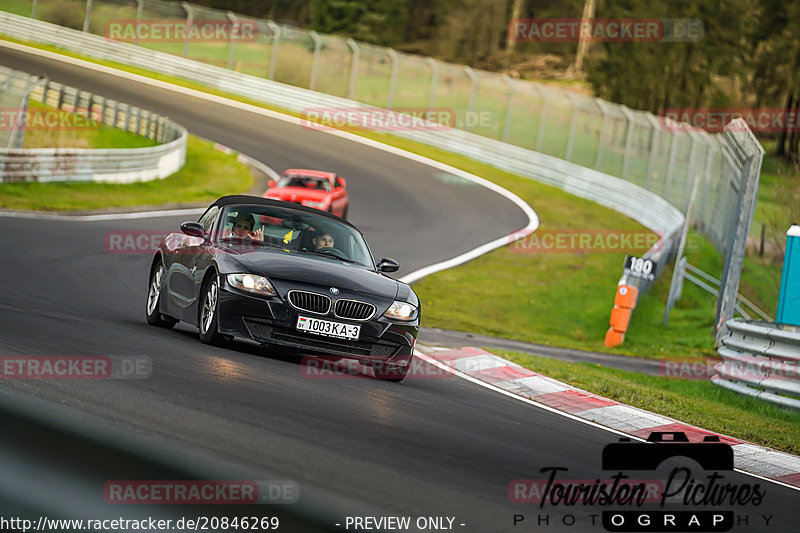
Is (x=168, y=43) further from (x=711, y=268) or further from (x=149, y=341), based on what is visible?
(x=149, y=341)

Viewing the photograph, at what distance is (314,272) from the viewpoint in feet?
30.3

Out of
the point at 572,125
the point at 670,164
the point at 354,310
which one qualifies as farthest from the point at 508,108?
the point at 354,310

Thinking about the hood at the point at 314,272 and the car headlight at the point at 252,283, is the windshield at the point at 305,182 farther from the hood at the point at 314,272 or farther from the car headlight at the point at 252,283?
the car headlight at the point at 252,283

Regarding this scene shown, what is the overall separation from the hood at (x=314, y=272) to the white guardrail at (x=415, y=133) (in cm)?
1702

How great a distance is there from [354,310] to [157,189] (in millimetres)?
20811

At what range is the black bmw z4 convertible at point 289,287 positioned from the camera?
8.91 m

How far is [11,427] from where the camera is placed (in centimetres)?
397

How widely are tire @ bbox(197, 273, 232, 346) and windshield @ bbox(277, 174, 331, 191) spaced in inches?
596

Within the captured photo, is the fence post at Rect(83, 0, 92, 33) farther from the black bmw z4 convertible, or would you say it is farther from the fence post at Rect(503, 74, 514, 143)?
the black bmw z4 convertible

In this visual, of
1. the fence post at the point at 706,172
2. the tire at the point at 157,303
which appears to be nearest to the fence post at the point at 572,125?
the fence post at the point at 706,172

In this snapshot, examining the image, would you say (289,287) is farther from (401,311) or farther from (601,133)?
(601,133)

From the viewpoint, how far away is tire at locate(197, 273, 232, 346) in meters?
9.14

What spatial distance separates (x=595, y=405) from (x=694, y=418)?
3.62ft

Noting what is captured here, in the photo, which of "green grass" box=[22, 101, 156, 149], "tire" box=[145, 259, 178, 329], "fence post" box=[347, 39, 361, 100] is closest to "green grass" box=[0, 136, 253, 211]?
"green grass" box=[22, 101, 156, 149]
